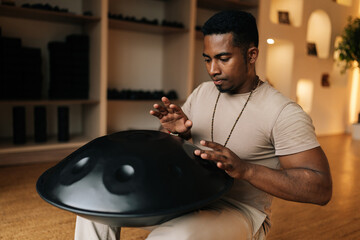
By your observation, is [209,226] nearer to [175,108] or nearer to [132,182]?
[132,182]

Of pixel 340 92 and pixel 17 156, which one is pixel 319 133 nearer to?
pixel 340 92

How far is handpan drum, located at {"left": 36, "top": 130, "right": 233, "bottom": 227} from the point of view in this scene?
743 millimetres

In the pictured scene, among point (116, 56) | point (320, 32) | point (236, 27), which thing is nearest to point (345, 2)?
point (320, 32)

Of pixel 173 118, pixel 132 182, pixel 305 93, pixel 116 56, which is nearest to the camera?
pixel 132 182

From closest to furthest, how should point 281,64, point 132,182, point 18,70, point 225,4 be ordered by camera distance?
point 132,182
point 18,70
point 225,4
point 281,64

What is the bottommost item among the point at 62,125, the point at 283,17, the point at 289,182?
the point at 62,125

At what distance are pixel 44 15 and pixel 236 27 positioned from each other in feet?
7.16

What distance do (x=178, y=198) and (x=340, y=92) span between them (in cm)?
514

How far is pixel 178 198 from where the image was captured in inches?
30.5

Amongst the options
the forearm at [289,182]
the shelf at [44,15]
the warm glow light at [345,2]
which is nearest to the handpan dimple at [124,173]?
the forearm at [289,182]

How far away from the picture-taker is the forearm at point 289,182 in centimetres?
94

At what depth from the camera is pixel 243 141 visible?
1145 millimetres

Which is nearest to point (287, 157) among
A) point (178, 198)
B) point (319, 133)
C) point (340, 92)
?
point (178, 198)

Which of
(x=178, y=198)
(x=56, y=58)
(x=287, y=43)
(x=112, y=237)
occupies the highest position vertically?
(x=287, y=43)
